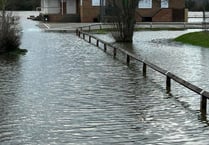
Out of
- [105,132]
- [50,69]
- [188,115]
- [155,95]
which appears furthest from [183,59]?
[105,132]

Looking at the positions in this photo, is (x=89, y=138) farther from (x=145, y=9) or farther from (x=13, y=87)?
(x=145, y=9)

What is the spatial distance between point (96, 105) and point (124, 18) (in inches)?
888

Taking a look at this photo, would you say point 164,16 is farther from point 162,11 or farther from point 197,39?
point 197,39

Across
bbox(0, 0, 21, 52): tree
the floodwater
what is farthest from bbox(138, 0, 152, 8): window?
the floodwater

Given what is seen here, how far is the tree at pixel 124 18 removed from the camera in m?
34.7

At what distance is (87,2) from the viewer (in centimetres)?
6556

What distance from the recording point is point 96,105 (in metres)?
12.7

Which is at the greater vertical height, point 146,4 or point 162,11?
point 146,4

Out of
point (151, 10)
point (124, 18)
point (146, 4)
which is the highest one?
point (146, 4)

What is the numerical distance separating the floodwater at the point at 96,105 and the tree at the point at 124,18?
41.3 feet

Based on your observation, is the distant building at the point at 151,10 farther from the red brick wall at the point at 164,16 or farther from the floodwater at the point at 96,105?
the floodwater at the point at 96,105

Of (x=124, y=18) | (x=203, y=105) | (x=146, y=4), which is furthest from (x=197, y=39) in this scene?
(x=146, y=4)

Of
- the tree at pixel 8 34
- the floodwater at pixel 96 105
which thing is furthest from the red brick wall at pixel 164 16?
the floodwater at pixel 96 105

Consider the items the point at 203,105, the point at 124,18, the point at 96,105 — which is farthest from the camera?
the point at 124,18
